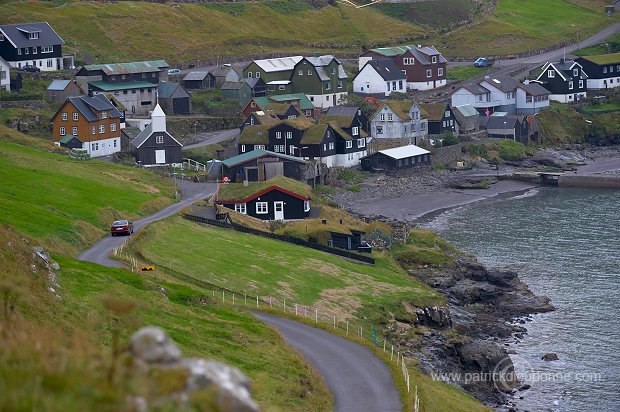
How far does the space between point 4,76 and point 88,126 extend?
1317 cm

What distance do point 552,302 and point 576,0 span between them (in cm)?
12248

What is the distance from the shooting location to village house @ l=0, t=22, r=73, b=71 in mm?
95188

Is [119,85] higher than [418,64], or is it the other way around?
[418,64]

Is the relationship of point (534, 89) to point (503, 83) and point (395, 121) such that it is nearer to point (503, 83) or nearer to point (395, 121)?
point (503, 83)

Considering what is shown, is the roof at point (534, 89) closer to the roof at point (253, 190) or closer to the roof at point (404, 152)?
the roof at point (404, 152)

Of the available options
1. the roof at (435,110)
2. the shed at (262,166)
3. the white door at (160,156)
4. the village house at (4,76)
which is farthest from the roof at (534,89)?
the village house at (4,76)

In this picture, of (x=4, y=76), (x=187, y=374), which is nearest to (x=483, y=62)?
(x=4, y=76)

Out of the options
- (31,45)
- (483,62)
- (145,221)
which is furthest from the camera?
(483,62)

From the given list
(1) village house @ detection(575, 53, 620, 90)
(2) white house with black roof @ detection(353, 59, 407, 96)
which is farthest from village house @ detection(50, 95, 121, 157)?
(1) village house @ detection(575, 53, 620, 90)

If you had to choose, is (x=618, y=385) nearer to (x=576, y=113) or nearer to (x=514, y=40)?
(x=576, y=113)

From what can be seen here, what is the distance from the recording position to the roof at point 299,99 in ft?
327

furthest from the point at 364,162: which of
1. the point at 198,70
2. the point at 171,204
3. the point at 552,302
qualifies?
→ the point at 552,302

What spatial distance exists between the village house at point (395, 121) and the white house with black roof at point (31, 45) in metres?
29.4

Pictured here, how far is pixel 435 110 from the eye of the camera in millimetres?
102125
